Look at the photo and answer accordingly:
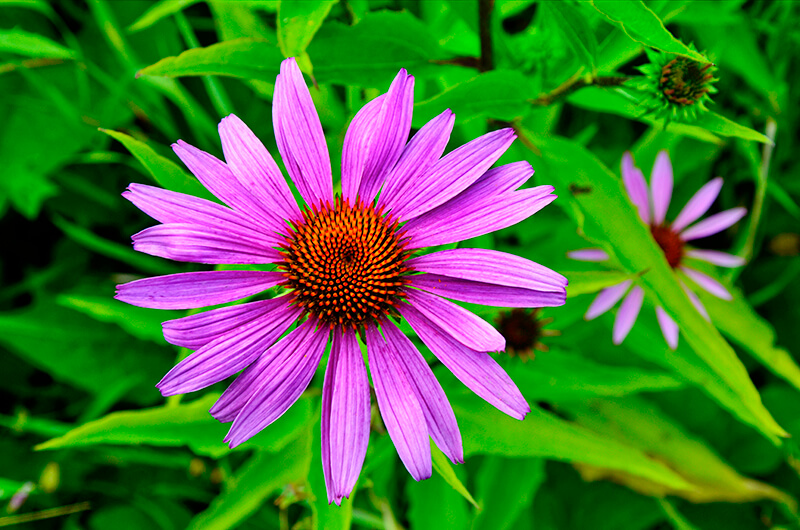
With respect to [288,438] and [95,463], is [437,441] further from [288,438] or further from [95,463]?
[95,463]

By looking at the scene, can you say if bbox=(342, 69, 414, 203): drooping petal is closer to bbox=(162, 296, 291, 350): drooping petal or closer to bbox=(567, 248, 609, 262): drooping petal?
bbox=(162, 296, 291, 350): drooping petal

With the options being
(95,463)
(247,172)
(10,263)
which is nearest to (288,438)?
(247,172)

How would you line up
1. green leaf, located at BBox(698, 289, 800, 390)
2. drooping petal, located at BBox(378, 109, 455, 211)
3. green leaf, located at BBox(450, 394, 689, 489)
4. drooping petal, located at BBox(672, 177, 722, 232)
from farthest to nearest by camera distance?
1. drooping petal, located at BBox(672, 177, 722, 232)
2. green leaf, located at BBox(698, 289, 800, 390)
3. green leaf, located at BBox(450, 394, 689, 489)
4. drooping petal, located at BBox(378, 109, 455, 211)

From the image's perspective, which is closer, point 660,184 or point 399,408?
point 399,408

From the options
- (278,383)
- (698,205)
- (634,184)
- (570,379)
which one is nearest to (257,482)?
(278,383)

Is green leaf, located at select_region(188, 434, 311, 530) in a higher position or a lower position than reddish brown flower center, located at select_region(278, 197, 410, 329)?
lower

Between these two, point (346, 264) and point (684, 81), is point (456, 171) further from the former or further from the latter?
point (684, 81)

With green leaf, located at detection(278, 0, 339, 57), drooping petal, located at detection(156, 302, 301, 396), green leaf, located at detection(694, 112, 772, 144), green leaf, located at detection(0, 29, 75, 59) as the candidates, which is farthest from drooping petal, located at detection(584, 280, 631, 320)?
green leaf, located at detection(0, 29, 75, 59)

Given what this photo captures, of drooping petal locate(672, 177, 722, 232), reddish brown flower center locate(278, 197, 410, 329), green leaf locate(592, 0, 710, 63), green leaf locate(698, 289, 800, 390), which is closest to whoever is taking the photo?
green leaf locate(592, 0, 710, 63)
